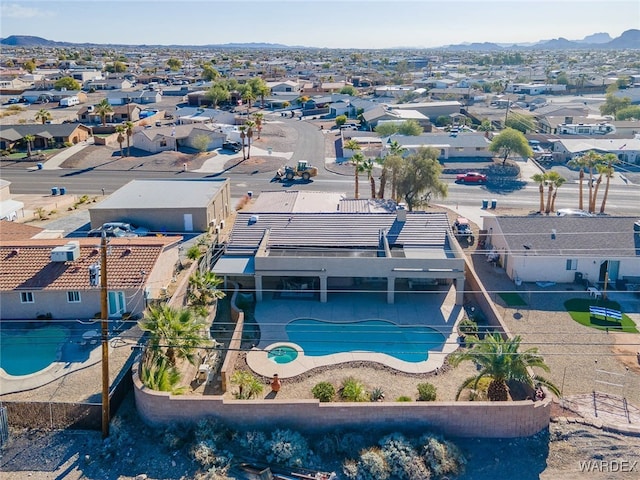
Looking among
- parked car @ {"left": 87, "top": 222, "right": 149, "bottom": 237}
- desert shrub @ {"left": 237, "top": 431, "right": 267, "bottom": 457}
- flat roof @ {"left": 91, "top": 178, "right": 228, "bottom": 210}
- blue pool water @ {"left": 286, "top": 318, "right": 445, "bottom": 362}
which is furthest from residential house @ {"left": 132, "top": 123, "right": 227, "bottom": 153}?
desert shrub @ {"left": 237, "top": 431, "right": 267, "bottom": 457}

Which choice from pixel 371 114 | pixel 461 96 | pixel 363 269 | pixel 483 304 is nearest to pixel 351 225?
pixel 363 269

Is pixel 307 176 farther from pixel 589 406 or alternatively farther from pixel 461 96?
pixel 461 96

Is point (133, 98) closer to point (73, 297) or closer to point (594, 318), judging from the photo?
point (73, 297)

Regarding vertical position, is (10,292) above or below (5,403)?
above

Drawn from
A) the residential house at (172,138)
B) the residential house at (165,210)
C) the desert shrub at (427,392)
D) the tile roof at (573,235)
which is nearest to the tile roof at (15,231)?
the residential house at (165,210)

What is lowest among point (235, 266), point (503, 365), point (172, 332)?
point (503, 365)

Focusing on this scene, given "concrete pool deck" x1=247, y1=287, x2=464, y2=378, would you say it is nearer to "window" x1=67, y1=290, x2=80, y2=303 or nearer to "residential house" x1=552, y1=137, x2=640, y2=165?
"window" x1=67, y1=290, x2=80, y2=303

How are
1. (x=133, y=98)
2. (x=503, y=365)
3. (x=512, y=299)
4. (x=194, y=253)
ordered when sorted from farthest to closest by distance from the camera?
(x=133, y=98)
(x=194, y=253)
(x=512, y=299)
(x=503, y=365)

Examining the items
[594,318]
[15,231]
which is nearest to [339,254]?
[594,318]
